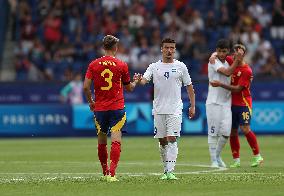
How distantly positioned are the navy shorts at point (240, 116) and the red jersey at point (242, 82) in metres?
0.10

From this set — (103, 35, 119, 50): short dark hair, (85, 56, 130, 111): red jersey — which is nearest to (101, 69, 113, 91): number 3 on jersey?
(85, 56, 130, 111): red jersey

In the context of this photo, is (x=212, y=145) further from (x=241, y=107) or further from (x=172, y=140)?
(x=172, y=140)

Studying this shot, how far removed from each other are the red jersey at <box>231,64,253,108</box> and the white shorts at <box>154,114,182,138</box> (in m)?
3.72

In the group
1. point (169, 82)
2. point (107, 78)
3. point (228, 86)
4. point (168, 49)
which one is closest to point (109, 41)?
point (107, 78)

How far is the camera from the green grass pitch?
13.4m

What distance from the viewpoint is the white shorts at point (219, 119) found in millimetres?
19031

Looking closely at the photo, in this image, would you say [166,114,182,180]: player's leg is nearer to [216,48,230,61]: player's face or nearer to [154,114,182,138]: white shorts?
[154,114,182,138]: white shorts

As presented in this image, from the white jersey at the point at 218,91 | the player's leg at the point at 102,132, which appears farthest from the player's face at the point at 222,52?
the player's leg at the point at 102,132

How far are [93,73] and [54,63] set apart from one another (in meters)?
20.7

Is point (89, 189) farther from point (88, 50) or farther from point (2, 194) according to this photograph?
point (88, 50)

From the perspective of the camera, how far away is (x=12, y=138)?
103 feet

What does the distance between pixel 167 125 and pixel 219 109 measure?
3.62m

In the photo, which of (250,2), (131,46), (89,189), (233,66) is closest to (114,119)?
(89,189)

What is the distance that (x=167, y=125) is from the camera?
1570 cm
